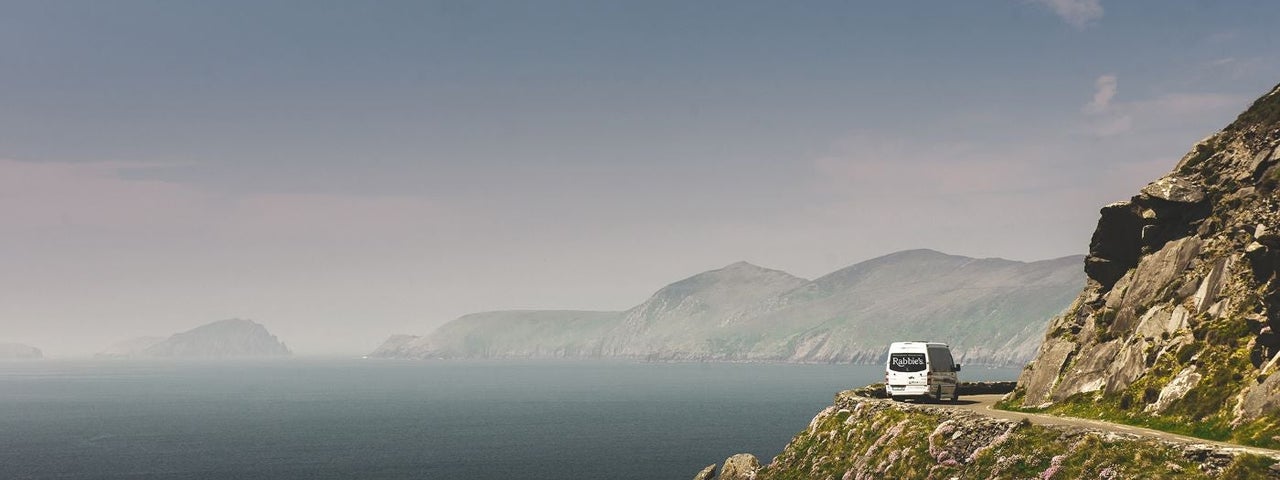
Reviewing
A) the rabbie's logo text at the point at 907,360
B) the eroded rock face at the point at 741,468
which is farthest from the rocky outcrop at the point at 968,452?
the eroded rock face at the point at 741,468

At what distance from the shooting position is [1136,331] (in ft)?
131

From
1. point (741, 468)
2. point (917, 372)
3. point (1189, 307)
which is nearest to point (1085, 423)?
point (1189, 307)

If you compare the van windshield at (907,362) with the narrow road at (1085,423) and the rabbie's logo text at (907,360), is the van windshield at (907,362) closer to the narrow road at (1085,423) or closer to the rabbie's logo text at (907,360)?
the rabbie's logo text at (907,360)

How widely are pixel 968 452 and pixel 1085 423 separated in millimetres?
5229

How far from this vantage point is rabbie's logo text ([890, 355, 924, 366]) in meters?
44.8

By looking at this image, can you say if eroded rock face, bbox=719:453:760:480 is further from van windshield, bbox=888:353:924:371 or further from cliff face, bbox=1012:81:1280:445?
cliff face, bbox=1012:81:1280:445

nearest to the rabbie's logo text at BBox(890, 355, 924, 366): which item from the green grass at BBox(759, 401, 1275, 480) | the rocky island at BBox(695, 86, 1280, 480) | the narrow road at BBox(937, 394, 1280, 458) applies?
the rocky island at BBox(695, 86, 1280, 480)

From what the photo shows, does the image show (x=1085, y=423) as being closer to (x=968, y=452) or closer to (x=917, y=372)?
(x=968, y=452)

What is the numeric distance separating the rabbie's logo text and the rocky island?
3.10 m

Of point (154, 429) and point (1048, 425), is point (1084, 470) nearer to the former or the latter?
point (1048, 425)

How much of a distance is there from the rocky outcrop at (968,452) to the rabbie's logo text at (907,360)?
2546 mm

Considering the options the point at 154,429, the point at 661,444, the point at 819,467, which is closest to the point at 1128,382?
the point at 819,467

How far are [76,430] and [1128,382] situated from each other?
20873 cm

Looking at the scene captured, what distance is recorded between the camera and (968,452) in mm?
31812
